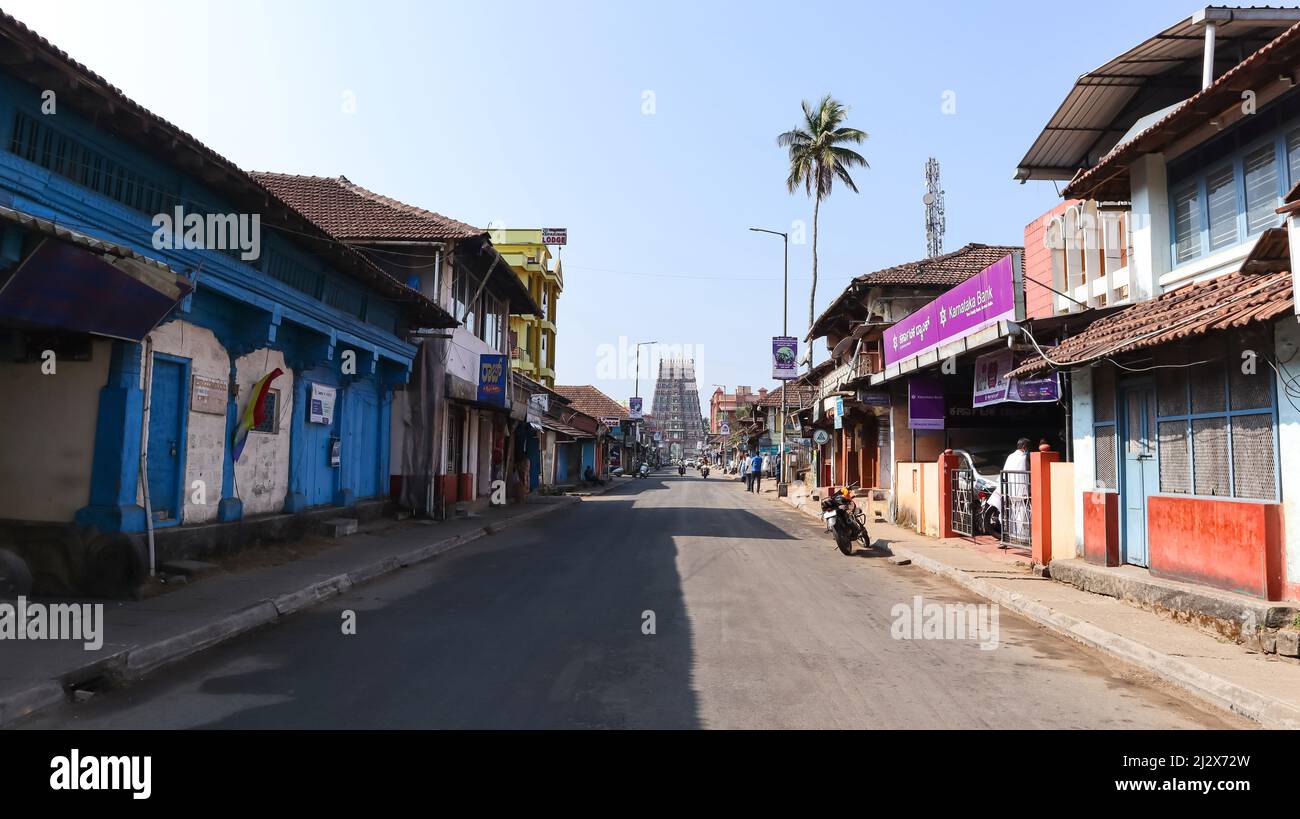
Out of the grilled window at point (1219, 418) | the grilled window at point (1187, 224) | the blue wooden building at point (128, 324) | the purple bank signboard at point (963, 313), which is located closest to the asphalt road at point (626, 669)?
the grilled window at point (1219, 418)

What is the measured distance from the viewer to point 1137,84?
13102mm

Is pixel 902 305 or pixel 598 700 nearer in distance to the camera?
pixel 598 700

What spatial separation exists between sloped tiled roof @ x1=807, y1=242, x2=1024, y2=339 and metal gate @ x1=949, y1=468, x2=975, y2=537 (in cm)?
1043

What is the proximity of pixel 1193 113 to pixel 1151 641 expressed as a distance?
629cm

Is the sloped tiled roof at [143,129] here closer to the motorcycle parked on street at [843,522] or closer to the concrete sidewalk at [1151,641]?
the motorcycle parked on street at [843,522]

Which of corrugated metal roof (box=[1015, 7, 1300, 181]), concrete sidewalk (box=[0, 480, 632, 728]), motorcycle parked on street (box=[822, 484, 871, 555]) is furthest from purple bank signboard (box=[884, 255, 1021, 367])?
concrete sidewalk (box=[0, 480, 632, 728])

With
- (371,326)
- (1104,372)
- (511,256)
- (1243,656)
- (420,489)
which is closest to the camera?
(1243,656)

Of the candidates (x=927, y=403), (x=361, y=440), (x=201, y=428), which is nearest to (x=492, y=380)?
(x=361, y=440)

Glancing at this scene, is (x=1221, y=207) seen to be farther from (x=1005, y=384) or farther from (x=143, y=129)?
(x=143, y=129)

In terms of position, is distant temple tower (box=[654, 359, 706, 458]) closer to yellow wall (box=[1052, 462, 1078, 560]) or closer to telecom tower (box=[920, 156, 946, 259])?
telecom tower (box=[920, 156, 946, 259])
